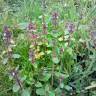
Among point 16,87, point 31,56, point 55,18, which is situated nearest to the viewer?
point 16,87

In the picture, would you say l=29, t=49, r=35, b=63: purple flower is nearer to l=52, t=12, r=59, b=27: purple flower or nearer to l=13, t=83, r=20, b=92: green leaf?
l=13, t=83, r=20, b=92: green leaf

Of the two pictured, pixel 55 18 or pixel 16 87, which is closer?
pixel 16 87

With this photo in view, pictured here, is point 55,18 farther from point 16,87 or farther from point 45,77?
point 16,87

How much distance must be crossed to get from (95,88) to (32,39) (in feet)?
1.79

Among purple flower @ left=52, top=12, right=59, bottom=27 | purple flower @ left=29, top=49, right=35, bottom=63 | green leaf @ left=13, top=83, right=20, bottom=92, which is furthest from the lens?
purple flower @ left=52, top=12, right=59, bottom=27

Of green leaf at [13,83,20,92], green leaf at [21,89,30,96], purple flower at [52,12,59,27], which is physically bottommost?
green leaf at [21,89,30,96]

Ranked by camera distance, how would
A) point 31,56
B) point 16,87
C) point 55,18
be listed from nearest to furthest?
point 16,87 < point 31,56 < point 55,18

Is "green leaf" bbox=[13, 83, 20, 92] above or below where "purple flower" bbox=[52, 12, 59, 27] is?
below

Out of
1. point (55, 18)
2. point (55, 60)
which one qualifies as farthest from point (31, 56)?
point (55, 18)

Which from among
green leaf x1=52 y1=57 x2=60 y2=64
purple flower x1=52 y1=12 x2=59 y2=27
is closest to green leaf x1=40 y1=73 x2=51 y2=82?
green leaf x1=52 y1=57 x2=60 y2=64

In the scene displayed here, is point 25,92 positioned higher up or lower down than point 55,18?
lower down

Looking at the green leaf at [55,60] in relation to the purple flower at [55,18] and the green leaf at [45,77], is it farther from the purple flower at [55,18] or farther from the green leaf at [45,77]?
the purple flower at [55,18]

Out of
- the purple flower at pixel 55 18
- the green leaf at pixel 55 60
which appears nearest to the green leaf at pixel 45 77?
the green leaf at pixel 55 60

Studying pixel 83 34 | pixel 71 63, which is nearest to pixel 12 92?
pixel 71 63
